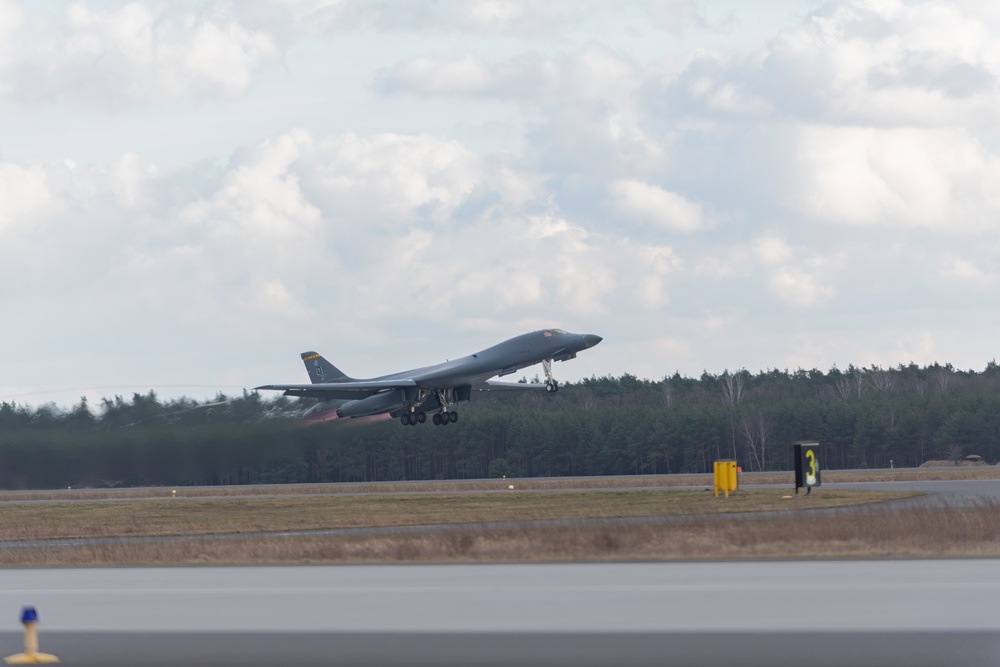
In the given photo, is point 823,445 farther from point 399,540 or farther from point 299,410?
point 399,540

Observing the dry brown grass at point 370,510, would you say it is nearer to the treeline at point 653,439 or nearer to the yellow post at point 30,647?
the yellow post at point 30,647

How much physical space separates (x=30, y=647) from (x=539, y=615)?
560cm

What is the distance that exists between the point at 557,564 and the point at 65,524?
2544 cm

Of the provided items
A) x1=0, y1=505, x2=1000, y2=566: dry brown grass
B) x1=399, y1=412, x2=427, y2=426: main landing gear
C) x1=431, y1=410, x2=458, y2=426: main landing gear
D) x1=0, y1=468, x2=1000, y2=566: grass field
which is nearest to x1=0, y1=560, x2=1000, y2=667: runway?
x1=0, y1=505, x2=1000, y2=566: dry brown grass

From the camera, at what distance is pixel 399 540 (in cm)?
2877

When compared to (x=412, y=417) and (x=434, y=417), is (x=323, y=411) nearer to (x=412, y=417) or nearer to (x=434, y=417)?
(x=412, y=417)

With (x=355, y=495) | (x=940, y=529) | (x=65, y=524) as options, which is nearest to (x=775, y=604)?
(x=940, y=529)

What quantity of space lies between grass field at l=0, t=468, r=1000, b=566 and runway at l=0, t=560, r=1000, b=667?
367 centimetres

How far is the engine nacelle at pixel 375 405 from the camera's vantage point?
197 ft

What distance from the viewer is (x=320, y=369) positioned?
221ft

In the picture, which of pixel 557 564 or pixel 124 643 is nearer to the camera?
pixel 124 643

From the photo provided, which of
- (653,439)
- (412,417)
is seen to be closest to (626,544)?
(412,417)

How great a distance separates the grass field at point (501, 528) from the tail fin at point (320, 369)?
40.8 feet

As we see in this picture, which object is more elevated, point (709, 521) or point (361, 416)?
point (361, 416)
